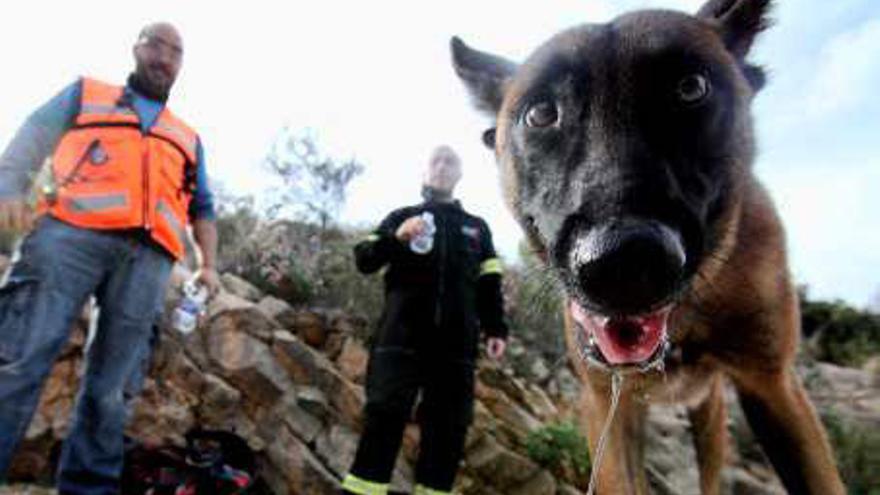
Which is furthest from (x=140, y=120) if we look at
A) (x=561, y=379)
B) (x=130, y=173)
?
(x=561, y=379)

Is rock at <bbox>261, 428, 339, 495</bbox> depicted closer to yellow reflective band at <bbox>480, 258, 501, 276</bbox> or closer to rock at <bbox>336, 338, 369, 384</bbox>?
rock at <bbox>336, 338, 369, 384</bbox>

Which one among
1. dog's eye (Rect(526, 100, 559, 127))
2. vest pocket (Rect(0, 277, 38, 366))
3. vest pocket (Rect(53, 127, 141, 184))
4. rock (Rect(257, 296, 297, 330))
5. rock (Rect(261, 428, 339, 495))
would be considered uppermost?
dog's eye (Rect(526, 100, 559, 127))

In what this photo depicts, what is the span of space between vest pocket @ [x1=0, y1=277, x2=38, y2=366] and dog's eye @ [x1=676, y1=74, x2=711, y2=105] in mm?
3173

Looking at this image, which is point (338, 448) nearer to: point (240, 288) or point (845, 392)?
point (240, 288)

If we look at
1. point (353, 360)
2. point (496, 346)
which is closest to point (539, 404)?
point (353, 360)

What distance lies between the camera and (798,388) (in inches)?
113

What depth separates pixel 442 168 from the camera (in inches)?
231

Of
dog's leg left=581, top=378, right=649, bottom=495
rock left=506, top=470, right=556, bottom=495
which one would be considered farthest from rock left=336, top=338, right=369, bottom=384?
dog's leg left=581, top=378, right=649, bottom=495

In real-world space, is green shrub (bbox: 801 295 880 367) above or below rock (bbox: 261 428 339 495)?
above

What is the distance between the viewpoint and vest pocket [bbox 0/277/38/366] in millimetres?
3770

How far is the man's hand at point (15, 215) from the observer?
3823mm

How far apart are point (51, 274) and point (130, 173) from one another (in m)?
0.70

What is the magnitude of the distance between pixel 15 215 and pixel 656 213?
3298 mm

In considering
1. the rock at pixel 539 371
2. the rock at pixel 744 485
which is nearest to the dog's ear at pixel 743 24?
the rock at pixel 744 485
